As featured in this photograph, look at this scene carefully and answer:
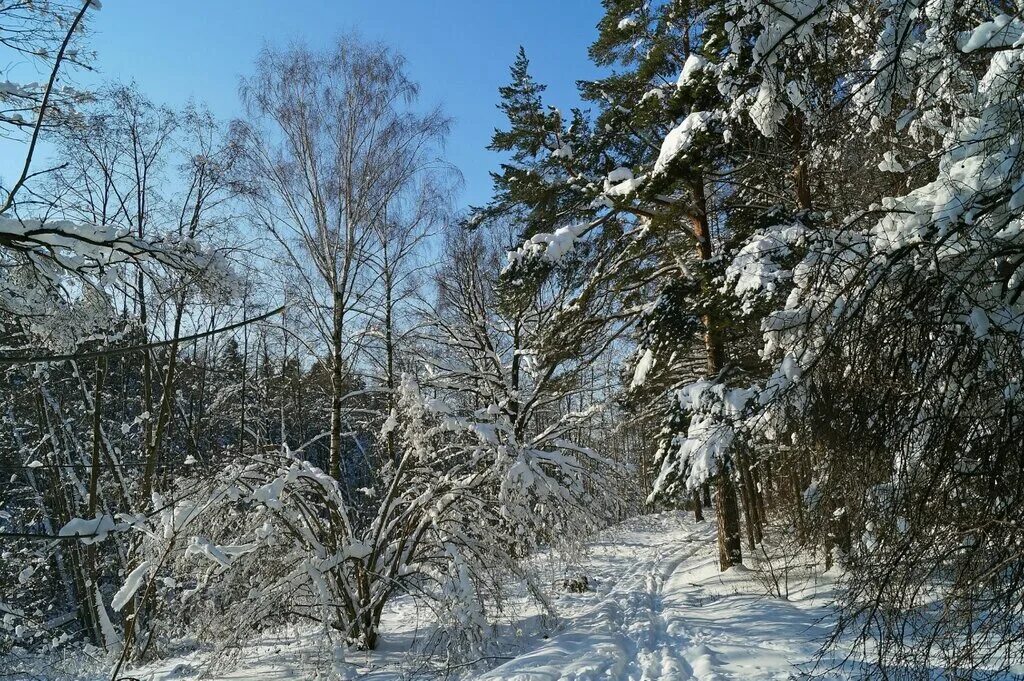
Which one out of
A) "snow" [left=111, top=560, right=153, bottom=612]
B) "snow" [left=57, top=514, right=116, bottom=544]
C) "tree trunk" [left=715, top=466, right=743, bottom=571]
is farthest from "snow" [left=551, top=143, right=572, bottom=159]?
"snow" [left=57, top=514, right=116, bottom=544]

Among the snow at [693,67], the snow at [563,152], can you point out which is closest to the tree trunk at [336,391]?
the snow at [563,152]

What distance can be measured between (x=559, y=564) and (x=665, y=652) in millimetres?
2307

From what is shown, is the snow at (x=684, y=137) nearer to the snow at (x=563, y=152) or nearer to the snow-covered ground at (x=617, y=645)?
the snow at (x=563, y=152)

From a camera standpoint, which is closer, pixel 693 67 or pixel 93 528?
pixel 93 528

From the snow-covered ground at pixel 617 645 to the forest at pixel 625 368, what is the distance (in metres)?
0.07

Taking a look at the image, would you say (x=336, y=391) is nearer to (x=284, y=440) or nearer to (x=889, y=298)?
(x=284, y=440)

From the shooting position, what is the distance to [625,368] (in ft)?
39.2

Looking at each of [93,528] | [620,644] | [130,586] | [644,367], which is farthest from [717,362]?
[93,528]

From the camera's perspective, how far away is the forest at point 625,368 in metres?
2.91

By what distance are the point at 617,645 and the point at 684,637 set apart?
0.85 m

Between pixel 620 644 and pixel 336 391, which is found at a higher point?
pixel 336 391

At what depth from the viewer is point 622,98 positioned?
9734 millimetres

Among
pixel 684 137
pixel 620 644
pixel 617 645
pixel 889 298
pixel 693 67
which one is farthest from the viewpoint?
pixel 620 644

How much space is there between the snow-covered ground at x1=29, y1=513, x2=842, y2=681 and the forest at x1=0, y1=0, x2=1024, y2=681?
0.22ft
